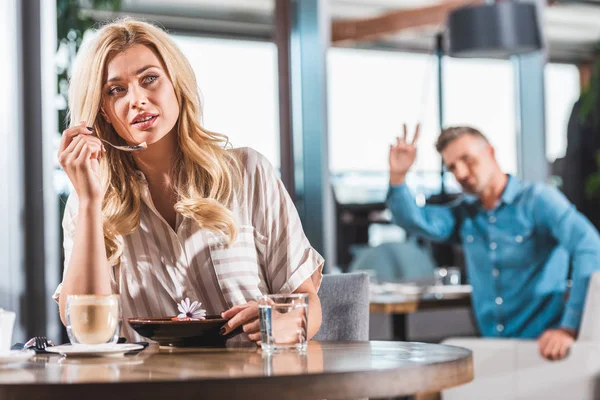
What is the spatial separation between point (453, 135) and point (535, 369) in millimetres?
1015

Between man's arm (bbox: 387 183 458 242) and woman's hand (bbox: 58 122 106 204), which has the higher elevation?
woman's hand (bbox: 58 122 106 204)

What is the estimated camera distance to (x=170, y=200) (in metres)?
2.00

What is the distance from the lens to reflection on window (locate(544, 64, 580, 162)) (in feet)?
21.4

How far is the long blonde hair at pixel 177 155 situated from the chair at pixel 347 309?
297 millimetres

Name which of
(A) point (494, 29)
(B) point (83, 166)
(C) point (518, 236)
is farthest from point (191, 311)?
(A) point (494, 29)

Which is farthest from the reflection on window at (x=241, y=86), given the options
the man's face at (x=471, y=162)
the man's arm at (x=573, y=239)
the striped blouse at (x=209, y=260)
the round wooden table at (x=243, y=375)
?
the round wooden table at (x=243, y=375)

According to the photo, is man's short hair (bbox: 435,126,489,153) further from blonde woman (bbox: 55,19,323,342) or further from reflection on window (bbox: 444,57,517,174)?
reflection on window (bbox: 444,57,517,174)

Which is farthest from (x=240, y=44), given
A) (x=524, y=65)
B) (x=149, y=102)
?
(x=149, y=102)

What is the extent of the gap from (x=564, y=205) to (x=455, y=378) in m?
2.42

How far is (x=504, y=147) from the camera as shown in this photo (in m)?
6.57

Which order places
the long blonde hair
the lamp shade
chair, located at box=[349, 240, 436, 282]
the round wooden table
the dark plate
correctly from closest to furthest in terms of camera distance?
the round wooden table, the dark plate, the long blonde hair, the lamp shade, chair, located at box=[349, 240, 436, 282]

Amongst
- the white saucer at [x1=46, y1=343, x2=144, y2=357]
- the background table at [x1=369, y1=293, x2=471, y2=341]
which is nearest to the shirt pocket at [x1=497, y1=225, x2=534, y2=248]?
the background table at [x1=369, y1=293, x2=471, y2=341]

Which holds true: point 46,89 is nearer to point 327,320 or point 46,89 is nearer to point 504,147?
point 327,320

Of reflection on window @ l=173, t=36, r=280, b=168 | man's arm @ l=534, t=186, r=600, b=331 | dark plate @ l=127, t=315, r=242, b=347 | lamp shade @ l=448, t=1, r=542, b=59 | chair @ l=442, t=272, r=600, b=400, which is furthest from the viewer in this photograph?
reflection on window @ l=173, t=36, r=280, b=168
